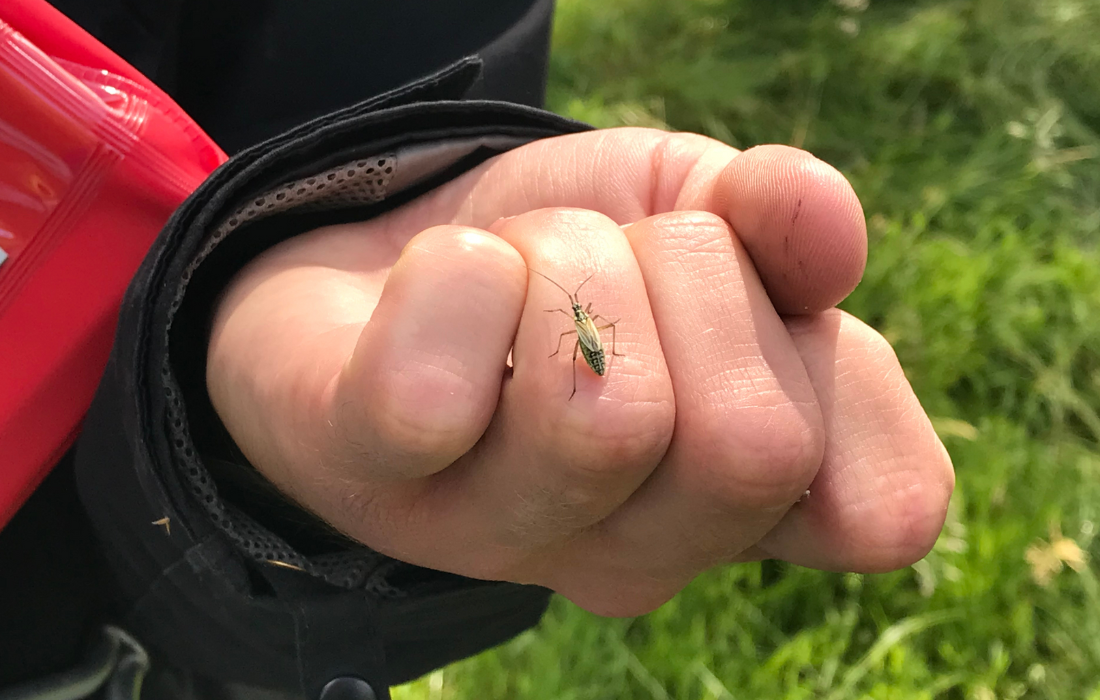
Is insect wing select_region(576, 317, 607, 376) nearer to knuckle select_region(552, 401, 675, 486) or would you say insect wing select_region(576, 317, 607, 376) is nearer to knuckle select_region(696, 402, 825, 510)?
knuckle select_region(552, 401, 675, 486)

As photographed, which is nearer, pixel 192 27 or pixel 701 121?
pixel 192 27

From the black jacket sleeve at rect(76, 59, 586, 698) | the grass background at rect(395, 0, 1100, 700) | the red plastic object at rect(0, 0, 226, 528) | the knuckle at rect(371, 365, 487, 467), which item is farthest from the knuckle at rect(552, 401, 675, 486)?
the grass background at rect(395, 0, 1100, 700)

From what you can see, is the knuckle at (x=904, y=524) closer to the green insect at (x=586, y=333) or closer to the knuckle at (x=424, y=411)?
the green insect at (x=586, y=333)

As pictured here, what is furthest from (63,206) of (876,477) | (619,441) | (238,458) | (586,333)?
(876,477)

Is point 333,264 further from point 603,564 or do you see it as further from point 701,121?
point 701,121

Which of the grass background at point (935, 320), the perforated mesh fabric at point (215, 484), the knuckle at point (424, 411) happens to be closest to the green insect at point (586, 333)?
the knuckle at point (424, 411)

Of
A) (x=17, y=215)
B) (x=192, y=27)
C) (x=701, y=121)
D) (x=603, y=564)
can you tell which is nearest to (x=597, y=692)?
(x=603, y=564)
